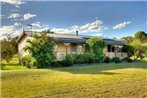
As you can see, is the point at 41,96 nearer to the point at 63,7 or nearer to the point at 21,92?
the point at 21,92

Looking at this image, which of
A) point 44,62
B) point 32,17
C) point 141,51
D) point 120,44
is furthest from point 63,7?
point 141,51

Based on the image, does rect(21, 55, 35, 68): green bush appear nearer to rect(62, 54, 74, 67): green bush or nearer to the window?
rect(62, 54, 74, 67): green bush

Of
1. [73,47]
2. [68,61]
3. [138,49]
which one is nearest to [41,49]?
[68,61]

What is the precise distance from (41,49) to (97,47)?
9.04 metres

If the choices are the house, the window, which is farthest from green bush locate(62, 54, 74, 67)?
the window

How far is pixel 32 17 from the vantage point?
101 ft

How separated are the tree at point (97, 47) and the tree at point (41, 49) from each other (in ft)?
23.9

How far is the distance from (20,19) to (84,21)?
8.24 meters

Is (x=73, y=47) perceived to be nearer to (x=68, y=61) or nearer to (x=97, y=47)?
(x=97, y=47)

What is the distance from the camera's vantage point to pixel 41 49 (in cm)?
2372

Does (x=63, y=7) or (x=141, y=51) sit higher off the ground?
(x=63, y=7)

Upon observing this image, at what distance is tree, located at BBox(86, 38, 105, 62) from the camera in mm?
30078

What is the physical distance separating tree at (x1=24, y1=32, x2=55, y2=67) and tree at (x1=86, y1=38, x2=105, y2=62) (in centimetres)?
727

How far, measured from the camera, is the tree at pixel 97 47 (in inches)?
1184
